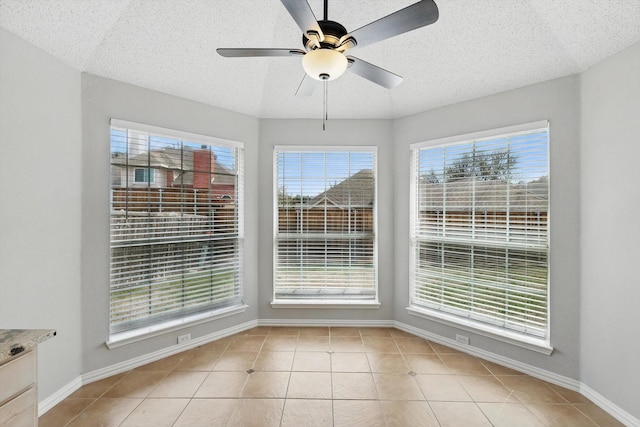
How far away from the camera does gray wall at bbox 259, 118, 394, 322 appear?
11.3 ft

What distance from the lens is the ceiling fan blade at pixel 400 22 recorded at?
4.17 ft

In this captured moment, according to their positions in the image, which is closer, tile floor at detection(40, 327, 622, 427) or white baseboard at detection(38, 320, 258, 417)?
tile floor at detection(40, 327, 622, 427)

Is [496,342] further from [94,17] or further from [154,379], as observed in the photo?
[94,17]

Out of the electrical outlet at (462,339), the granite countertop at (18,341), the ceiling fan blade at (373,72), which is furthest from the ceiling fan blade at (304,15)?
the electrical outlet at (462,339)

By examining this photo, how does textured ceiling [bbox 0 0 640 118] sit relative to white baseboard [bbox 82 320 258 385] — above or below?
above

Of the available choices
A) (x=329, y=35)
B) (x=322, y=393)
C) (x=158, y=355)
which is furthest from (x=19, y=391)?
(x=329, y=35)

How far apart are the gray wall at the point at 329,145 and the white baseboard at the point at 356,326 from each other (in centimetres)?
7

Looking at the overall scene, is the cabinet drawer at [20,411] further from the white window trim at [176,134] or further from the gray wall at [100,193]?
the white window trim at [176,134]

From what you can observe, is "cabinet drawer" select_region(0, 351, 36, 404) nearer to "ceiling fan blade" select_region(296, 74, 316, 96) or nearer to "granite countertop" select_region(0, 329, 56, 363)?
"granite countertop" select_region(0, 329, 56, 363)

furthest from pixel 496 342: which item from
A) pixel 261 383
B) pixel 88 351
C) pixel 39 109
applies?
pixel 39 109

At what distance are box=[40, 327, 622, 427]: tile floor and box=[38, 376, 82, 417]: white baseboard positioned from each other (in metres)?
0.04

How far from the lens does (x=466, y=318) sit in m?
2.98

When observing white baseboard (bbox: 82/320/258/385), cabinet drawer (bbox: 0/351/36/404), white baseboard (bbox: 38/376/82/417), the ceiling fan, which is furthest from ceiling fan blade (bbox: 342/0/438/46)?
white baseboard (bbox: 38/376/82/417)

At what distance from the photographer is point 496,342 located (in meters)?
2.72
